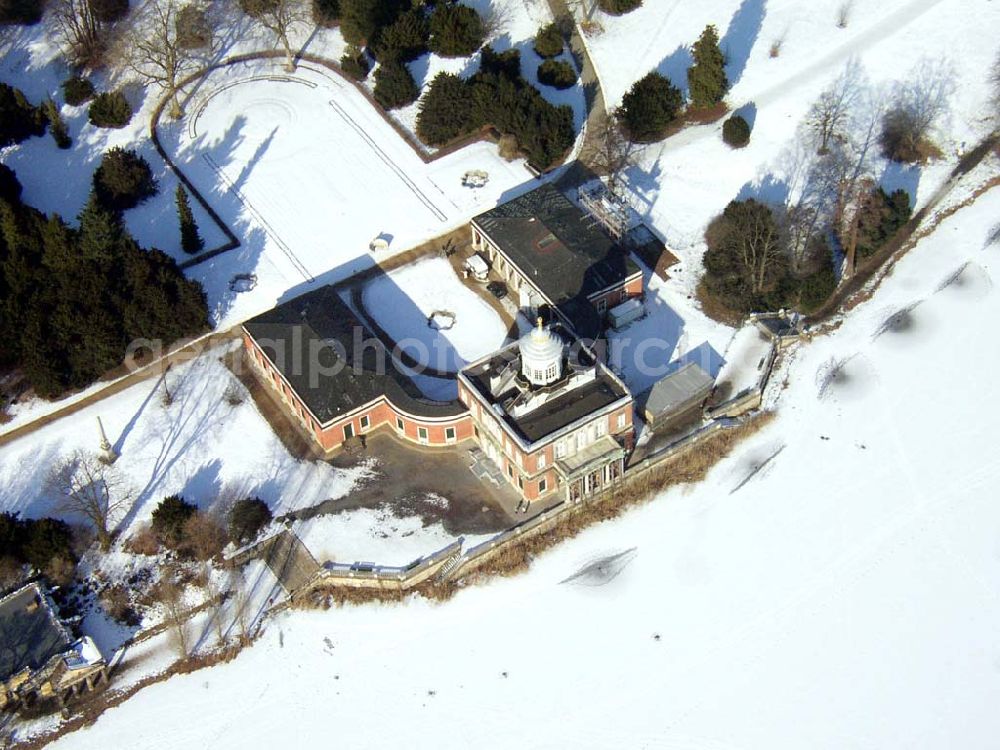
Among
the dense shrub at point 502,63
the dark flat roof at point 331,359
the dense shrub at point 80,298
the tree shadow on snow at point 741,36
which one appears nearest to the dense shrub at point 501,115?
the dense shrub at point 502,63

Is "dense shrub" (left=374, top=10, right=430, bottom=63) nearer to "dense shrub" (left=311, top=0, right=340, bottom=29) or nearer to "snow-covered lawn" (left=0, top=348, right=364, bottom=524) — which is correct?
"dense shrub" (left=311, top=0, right=340, bottom=29)

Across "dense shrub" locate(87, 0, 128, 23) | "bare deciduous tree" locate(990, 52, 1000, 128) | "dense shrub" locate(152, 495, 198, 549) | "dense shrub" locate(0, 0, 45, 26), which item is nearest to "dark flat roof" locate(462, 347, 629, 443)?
"dense shrub" locate(152, 495, 198, 549)

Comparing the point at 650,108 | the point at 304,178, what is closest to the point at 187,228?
the point at 304,178

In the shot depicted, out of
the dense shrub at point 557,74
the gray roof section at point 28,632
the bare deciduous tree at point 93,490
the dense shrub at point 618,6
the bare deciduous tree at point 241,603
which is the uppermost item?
the dense shrub at point 618,6

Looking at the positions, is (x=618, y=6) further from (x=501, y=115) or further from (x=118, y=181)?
(x=118, y=181)

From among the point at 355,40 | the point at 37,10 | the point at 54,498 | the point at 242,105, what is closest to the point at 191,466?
the point at 54,498

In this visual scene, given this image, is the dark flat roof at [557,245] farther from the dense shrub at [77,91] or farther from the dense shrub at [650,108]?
the dense shrub at [77,91]
